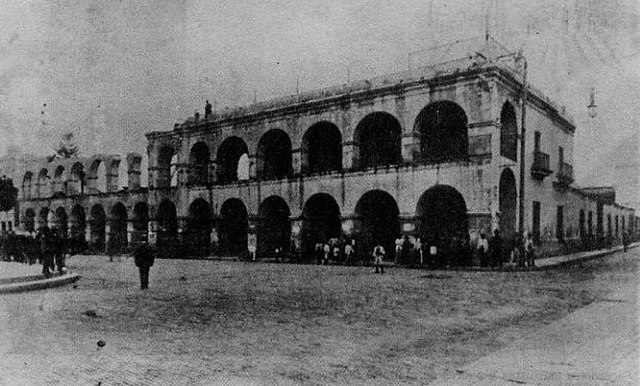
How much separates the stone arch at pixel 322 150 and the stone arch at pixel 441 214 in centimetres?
502

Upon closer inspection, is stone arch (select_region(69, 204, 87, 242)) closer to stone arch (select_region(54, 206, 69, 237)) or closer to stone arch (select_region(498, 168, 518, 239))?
stone arch (select_region(54, 206, 69, 237))

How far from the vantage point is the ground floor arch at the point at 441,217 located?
802 inches

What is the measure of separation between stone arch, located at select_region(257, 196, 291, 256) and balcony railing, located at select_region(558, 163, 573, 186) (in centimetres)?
1233

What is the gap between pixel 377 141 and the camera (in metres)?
23.7

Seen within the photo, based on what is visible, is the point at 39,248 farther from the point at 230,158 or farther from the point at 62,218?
the point at 62,218

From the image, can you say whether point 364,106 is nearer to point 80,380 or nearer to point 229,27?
point 229,27

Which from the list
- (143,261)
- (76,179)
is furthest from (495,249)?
(76,179)

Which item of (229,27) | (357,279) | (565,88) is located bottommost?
(357,279)

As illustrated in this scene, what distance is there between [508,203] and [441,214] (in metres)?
Result: 2.53

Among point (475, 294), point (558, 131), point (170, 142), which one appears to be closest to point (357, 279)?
point (475, 294)

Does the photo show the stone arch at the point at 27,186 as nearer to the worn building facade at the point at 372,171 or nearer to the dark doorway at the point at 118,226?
the worn building facade at the point at 372,171

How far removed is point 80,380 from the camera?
559cm

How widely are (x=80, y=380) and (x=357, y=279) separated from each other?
10070 millimetres

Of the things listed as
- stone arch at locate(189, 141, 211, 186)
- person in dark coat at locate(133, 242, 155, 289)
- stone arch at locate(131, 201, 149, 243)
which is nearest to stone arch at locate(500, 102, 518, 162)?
person in dark coat at locate(133, 242, 155, 289)
